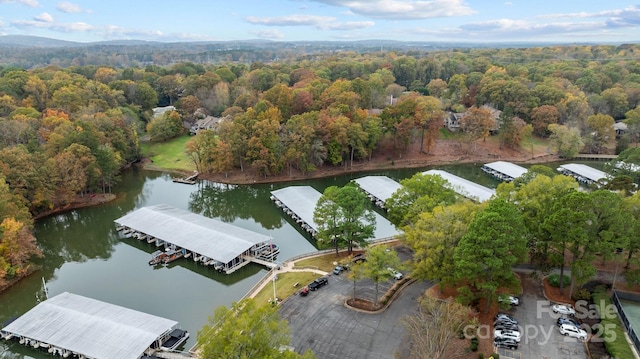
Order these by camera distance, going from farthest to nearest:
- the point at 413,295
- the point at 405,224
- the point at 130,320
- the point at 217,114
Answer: the point at 217,114, the point at 405,224, the point at 413,295, the point at 130,320

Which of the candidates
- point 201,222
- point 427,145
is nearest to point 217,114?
point 427,145

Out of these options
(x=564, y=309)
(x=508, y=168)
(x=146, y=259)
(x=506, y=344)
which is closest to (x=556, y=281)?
(x=564, y=309)

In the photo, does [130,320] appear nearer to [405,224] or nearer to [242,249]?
[242,249]

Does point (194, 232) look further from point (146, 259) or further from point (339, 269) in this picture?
point (339, 269)

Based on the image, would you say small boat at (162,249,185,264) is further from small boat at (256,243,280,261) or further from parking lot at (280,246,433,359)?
parking lot at (280,246,433,359)

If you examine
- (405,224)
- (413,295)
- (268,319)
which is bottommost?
(413,295)

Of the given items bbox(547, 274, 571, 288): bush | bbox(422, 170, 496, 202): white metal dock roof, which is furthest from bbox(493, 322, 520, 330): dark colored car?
bbox(422, 170, 496, 202): white metal dock roof
